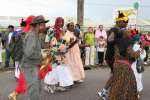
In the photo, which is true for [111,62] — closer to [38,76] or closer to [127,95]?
[127,95]

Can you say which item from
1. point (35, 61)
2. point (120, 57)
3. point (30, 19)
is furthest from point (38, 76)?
point (120, 57)

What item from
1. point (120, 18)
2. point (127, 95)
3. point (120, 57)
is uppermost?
point (120, 18)

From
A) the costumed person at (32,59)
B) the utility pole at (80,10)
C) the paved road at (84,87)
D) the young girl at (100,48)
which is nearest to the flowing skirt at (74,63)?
the paved road at (84,87)

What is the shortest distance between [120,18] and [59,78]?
10.2 feet

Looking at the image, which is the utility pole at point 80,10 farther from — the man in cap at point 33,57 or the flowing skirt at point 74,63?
the man in cap at point 33,57

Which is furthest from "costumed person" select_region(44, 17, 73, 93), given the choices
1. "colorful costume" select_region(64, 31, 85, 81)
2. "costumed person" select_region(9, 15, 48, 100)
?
"costumed person" select_region(9, 15, 48, 100)

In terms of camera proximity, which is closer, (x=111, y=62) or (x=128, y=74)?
(x=128, y=74)

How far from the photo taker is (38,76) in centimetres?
882

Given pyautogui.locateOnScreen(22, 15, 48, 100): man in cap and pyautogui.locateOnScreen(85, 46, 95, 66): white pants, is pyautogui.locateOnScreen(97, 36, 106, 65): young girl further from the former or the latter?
pyautogui.locateOnScreen(22, 15, 48, 100): man in cap

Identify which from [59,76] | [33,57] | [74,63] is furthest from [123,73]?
[74,63]

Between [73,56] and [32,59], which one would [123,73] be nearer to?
[32,59]

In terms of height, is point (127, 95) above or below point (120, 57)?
below

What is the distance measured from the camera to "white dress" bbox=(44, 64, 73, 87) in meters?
12.4

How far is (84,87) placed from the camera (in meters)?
13.2
